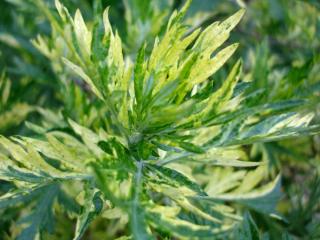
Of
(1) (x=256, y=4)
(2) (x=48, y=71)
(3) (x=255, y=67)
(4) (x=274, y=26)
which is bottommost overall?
(3) (x=255, y=67)

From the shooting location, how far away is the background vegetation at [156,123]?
25.5 inches

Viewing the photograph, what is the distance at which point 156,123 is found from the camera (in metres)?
0.66

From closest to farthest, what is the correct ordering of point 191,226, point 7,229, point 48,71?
point 191,226
point 7,229
point 48,71

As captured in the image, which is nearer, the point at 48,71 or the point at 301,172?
the point at 48,71

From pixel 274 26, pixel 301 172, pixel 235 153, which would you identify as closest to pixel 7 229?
pixel 235 153

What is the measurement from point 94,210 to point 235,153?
228mm

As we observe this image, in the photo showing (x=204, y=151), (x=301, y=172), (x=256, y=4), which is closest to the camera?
(x=204, y=151)

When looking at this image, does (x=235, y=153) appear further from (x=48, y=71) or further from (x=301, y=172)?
(x=301, y=172)

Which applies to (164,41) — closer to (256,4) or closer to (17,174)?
(17,174)

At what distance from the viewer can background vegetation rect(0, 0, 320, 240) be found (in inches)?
25.5

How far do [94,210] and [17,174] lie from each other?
12cm

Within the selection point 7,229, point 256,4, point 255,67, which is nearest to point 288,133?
point 255,67

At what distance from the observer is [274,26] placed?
62.7 inches

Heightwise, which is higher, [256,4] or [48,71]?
[256,4]
